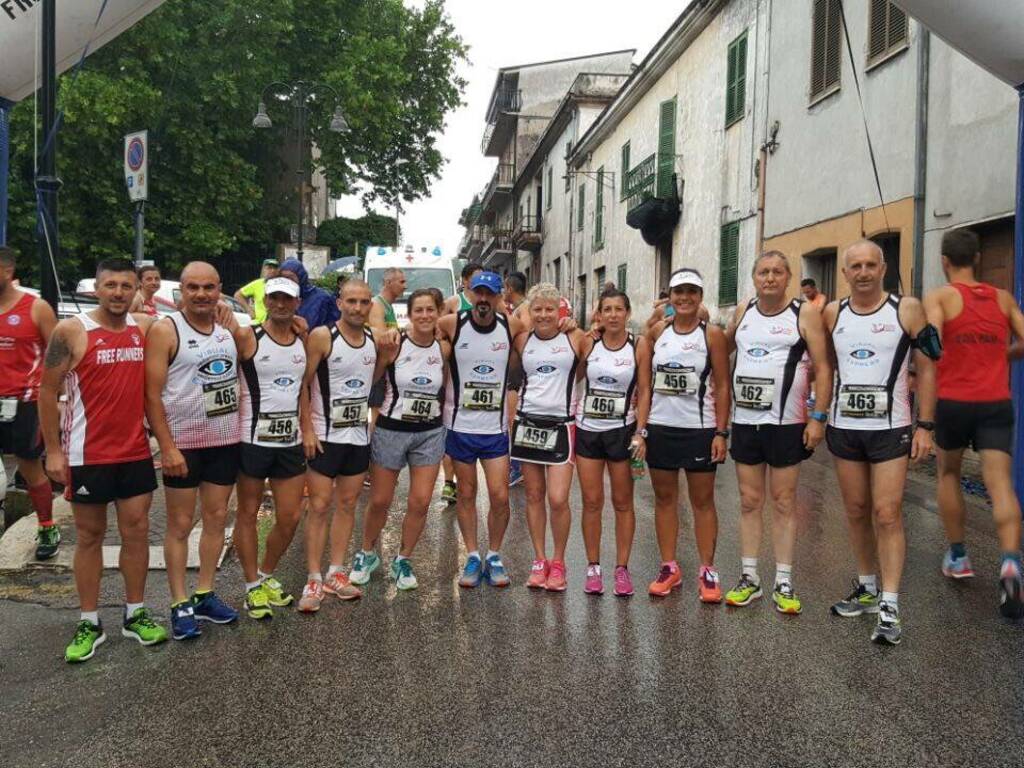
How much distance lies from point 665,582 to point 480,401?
5.01 ft

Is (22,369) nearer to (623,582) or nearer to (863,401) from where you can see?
(623,582)

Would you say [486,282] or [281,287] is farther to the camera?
[486,282]

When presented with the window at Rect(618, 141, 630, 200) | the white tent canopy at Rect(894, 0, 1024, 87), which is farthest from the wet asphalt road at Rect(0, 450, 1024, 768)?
the window at Rect(618, 141, 630, 200)

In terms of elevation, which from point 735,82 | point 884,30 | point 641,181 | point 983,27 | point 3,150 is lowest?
point 3,150

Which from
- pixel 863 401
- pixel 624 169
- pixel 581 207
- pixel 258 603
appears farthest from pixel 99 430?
pixel 581 207

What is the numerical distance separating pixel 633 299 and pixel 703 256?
5.75 meters

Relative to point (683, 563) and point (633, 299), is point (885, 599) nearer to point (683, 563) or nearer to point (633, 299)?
point (683, 563)

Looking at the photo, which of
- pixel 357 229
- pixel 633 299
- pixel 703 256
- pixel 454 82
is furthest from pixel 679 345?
pixel 357 229

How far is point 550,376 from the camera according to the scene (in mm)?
5348

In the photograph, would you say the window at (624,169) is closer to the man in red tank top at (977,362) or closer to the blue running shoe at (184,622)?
the man in red tank top at (977,362)

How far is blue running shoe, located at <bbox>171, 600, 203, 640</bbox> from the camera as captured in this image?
4387 mm

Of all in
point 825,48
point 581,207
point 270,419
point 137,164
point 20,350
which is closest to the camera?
point 270,419

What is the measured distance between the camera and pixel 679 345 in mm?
5141

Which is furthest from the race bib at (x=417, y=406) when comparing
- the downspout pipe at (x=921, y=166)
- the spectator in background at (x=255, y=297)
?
the downspout pipe at (x=921, y=166)
